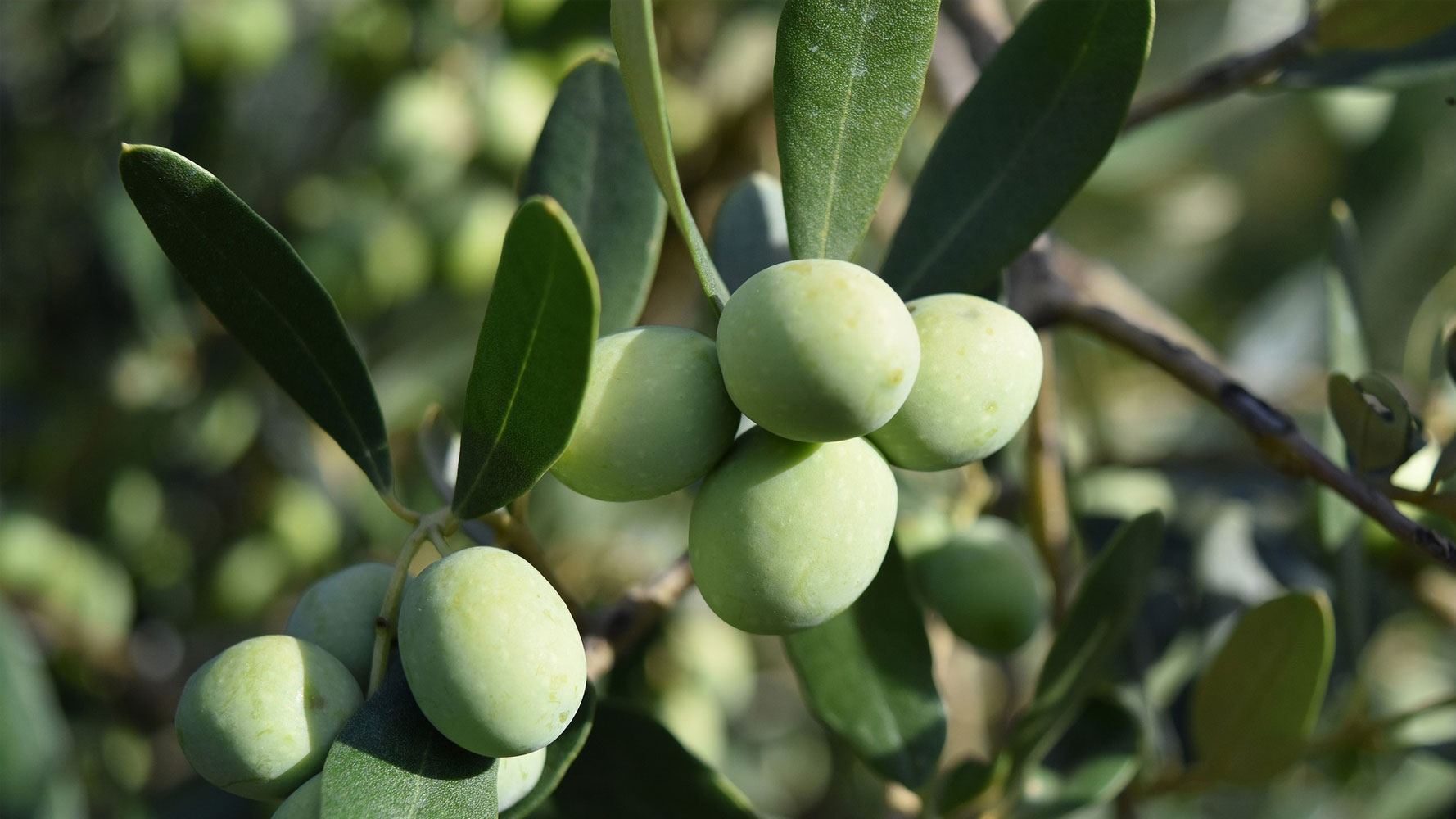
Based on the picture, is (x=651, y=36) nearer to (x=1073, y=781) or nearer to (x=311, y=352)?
(x=311, y=352)

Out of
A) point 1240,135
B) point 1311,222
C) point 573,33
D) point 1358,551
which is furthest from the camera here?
point 1240,135

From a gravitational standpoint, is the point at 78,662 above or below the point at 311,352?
below

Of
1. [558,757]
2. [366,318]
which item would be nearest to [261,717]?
[558,757]

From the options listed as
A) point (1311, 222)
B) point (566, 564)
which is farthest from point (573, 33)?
point (1311, 222)

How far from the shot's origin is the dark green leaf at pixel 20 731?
1.26m

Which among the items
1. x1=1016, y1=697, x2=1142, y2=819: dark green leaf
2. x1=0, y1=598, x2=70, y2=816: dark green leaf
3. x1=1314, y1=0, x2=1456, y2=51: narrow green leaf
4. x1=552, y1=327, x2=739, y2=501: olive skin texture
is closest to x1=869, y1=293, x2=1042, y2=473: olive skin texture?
x1=552, y1=327, x2=739, y2=501: olive skin texture

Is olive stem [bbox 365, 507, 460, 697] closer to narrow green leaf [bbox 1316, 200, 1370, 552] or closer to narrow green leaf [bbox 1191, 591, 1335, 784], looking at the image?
narrow green leaf [bbox 1191, 591, 1335, 784]

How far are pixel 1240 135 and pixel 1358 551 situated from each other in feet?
4.19

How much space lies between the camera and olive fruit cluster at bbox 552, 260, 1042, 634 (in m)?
0.52

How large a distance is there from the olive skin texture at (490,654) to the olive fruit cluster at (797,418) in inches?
2.7

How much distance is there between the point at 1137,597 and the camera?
869mm

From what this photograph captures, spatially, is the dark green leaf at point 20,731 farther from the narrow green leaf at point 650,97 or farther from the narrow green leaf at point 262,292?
the narrow green leaf at point 650,97

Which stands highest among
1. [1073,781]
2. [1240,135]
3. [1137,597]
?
[1137,597]

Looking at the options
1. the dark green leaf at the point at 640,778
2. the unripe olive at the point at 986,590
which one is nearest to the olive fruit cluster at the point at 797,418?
the dark green leaf at the point at 640,778
